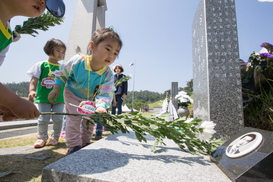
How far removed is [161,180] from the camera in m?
0.93

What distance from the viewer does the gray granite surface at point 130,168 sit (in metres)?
0.95

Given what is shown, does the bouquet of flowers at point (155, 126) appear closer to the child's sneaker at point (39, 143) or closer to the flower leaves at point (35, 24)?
the flower leaves at point (35, 24)

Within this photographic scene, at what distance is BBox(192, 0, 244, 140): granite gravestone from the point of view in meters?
2.20

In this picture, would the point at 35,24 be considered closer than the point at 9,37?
No

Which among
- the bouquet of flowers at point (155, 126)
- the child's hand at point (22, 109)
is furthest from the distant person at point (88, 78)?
the child's hand at point (22, 109)

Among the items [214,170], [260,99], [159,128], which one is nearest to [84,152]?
[159,128]

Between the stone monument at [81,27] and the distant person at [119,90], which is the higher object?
the stone monument at [81,27]

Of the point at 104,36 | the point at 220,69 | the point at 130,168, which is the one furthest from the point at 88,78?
the point at 220,69

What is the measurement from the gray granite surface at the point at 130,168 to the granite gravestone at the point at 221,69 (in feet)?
3.25

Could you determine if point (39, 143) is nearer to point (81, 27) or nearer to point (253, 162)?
point (253, 162)

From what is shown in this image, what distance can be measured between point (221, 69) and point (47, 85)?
2.84 meters

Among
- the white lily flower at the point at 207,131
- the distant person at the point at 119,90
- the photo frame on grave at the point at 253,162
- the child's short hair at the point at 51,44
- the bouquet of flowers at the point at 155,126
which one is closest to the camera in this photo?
the photo frame on grave at the point at 253,162

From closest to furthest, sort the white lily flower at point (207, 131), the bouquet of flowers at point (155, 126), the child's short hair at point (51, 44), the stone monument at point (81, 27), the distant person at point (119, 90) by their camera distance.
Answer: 1. the bouquet of flowers at point (155, 126)
2. the white lily flower at point (207, 131)
3. the child's short hair at point (51, 44)
4. the distant person at point (119, 90)
5. the stone monument at point (81, 27)

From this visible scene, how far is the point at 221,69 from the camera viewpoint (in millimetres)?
2324
